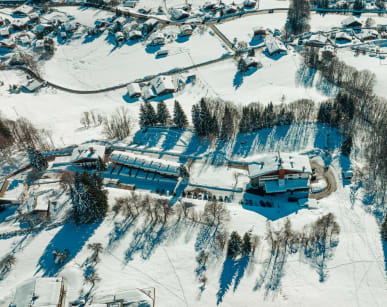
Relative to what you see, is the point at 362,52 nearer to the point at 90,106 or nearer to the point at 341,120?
the point at 341,120

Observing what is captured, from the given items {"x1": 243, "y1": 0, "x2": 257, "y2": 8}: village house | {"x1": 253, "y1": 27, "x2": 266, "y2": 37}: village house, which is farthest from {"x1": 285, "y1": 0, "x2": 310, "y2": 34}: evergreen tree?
{"x1": 243, "y1": 0, "x2": 257, "y2": 8}: village house

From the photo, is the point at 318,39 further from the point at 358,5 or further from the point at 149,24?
the point at 149,24

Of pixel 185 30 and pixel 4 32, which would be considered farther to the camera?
pixel 4 32

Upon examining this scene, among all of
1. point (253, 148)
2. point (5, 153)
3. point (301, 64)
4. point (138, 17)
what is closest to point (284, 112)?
point (253, 148)

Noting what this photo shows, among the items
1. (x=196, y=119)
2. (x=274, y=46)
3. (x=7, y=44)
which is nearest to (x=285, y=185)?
(x=196, y=119)

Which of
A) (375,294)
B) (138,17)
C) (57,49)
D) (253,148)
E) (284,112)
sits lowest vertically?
(375,294)

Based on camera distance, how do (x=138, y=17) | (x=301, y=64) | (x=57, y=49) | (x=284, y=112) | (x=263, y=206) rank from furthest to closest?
1. (x=138, y=17)
2. (x=57, y=49)
3. (x=301, y=64)
4. (x=284, y=112)
5. (x=263, y=206)
